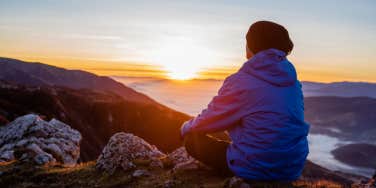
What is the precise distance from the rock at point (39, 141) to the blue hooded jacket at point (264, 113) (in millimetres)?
10109

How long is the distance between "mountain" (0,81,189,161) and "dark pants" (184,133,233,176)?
86085mm

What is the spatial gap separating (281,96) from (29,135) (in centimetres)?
1519

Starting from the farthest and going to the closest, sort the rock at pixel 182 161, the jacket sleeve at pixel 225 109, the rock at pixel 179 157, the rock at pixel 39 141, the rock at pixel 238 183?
the rock at pixel 39 141 → the rock at pixel 179 157 → the rock at pixel 182 161 → the rock at pixel 238 183 → the jacket sleeve at pixel 225 109

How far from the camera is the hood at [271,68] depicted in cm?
631

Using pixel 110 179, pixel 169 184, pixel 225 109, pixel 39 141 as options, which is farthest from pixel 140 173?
pixel 39 141

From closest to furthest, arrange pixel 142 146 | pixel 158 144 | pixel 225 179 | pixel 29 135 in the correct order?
pixel 225 179 < pixel 142 146 < pixel 29 135 < pixel 158 144

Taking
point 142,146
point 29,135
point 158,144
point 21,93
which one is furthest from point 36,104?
point 142,146

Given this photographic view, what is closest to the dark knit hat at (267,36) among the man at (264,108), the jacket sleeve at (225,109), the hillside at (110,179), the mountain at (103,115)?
the man at (264,108)

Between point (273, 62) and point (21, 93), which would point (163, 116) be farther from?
point (273, 62)

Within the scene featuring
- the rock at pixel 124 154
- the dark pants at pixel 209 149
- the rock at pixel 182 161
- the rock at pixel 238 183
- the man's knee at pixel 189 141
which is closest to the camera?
the rock at pixel 238 183

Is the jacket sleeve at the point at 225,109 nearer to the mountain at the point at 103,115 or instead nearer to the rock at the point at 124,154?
the rock at the point at 124,154

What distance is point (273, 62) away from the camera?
6.32m

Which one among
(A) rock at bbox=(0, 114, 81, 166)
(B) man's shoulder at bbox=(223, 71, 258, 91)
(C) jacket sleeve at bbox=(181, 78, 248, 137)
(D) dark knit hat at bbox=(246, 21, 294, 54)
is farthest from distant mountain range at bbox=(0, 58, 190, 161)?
(D) dark knit hat at bbox=(246, 21, 294, 54)

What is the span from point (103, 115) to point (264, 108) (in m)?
119
